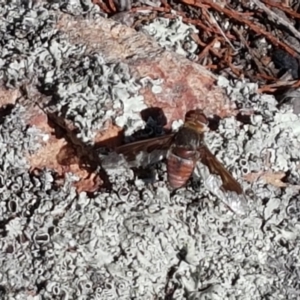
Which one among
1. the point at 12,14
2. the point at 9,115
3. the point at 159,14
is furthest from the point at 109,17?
the point at 9,115

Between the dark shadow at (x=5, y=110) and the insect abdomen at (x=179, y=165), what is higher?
the insect abdomen at (x=179, y=165)

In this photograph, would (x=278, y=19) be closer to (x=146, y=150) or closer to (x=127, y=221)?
(x=146, y=150)

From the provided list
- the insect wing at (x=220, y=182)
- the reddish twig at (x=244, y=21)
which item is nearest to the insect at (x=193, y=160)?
the insect wing at (x=220, y=182)

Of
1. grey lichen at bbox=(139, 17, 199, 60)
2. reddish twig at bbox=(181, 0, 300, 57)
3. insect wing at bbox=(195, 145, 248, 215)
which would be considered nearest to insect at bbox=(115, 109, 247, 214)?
insect wing at bbox=(195, 145, 248, 215)

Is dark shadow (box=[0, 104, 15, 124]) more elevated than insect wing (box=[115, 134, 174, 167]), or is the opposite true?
insect wing (box=[115, 134, 174, 167])

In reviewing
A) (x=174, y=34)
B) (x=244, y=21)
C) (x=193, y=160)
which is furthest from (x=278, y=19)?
(x=193, y=160)

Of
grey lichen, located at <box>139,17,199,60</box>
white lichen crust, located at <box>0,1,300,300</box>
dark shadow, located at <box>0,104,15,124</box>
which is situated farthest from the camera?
grey lichen, located at <box>139,17,199,60</box>

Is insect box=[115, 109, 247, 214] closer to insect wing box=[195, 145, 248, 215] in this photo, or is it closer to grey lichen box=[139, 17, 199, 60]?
insect wing box=[195, 145, 248, 215]

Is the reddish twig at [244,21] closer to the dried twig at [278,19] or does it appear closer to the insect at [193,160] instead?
the dried twig at [278,19]
